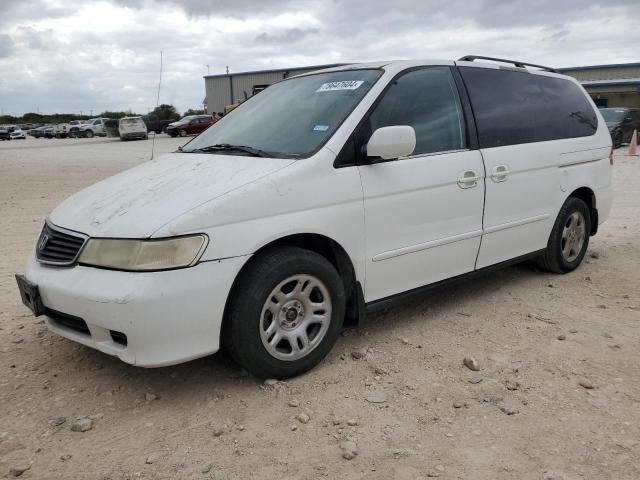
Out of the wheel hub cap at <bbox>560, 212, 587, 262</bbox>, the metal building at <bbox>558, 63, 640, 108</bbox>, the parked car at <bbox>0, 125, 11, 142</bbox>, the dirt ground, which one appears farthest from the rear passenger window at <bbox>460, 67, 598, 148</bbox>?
the parked car at <bbox>0, 125, 11, 142</bbox>

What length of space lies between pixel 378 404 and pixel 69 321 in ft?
5.49

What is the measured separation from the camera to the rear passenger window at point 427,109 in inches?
145

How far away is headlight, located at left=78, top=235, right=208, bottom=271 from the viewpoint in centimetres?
278

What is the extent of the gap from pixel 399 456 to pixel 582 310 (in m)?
2.40

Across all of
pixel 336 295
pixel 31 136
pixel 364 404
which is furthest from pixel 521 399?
pixel 31 136

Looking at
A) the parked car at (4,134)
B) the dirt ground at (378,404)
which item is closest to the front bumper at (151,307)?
the dirt ground at (378,404)

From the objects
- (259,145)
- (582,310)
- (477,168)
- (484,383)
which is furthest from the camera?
(582,310)

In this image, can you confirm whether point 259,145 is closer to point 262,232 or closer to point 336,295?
point 262,232

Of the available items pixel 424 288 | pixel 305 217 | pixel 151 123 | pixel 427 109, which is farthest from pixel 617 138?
pixel 151 123

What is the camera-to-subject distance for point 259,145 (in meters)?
3.62

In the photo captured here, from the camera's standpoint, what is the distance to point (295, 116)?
3.75 metres

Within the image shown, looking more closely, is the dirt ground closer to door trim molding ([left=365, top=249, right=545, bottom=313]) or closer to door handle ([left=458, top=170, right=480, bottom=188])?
door trim molding ([left=365, top=249, right=545, bottom=313])

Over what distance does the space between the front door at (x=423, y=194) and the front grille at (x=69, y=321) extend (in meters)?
1.60

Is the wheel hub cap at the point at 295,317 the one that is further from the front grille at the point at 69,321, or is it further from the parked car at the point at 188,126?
the parked car at the point at 188,126
